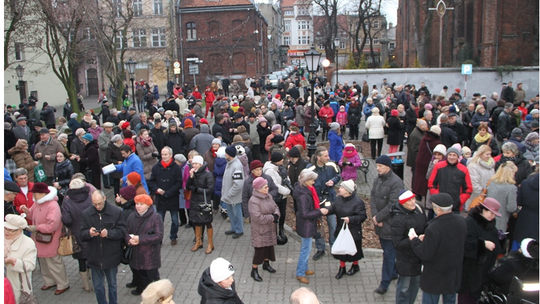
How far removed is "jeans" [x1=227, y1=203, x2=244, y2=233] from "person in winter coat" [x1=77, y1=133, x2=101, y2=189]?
411 cm

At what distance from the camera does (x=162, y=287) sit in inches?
181

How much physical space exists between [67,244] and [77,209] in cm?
50

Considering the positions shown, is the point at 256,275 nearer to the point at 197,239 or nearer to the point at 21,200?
the point at 197,239

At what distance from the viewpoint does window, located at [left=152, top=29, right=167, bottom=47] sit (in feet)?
166

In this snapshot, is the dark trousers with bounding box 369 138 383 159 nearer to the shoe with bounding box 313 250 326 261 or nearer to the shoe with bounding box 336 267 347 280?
the shoe with bounding box 313 250 326 261

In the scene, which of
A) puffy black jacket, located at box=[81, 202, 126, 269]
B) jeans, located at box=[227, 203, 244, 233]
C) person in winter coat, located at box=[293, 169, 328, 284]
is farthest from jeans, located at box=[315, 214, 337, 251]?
puffy black jacket, located at box=[81, 202, 126, 269]

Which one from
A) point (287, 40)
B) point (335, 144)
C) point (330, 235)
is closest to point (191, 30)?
point (335, 144)

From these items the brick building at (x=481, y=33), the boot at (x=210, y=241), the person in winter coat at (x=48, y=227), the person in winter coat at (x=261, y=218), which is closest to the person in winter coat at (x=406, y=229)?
the person in winter coat at (x=261, y=218)

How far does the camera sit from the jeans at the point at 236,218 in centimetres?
940

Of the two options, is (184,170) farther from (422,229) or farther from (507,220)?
(507,220)

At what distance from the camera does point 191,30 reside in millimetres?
50562

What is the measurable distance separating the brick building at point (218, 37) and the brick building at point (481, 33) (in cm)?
1581

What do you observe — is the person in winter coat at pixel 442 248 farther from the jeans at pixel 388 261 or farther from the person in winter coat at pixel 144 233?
the person in winter coat at pixel 144 233

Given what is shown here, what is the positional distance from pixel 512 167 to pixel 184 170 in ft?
18.0
